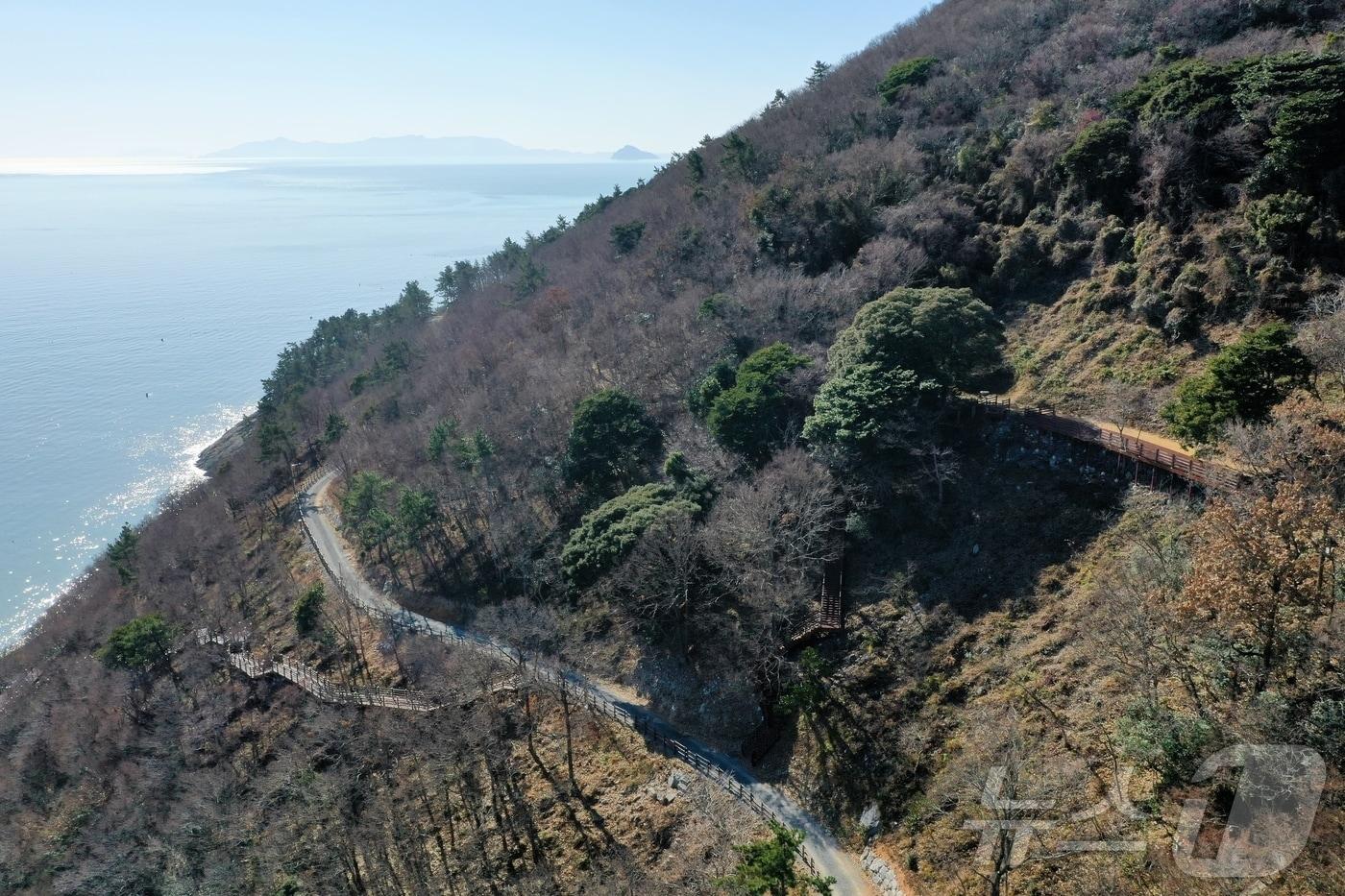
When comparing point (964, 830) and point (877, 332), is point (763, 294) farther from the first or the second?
point (964, 830)

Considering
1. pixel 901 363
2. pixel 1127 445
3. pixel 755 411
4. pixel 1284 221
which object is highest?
pixel 1284 221

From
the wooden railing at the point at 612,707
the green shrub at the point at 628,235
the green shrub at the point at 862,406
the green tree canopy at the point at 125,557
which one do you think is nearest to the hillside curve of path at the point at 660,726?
the wooden railing at the point at 612,707

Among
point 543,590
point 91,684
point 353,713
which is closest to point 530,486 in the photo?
point 543,590

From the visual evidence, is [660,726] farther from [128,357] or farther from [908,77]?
[128,357]

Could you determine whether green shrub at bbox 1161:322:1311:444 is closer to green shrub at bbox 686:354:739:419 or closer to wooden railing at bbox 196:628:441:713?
green shrub at bbox 686:354:739:419

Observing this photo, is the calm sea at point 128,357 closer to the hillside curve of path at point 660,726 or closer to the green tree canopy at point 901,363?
the hillside curve of path at point 660,726

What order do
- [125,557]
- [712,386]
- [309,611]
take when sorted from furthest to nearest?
[125,557] < [309,611] < [712,386]
